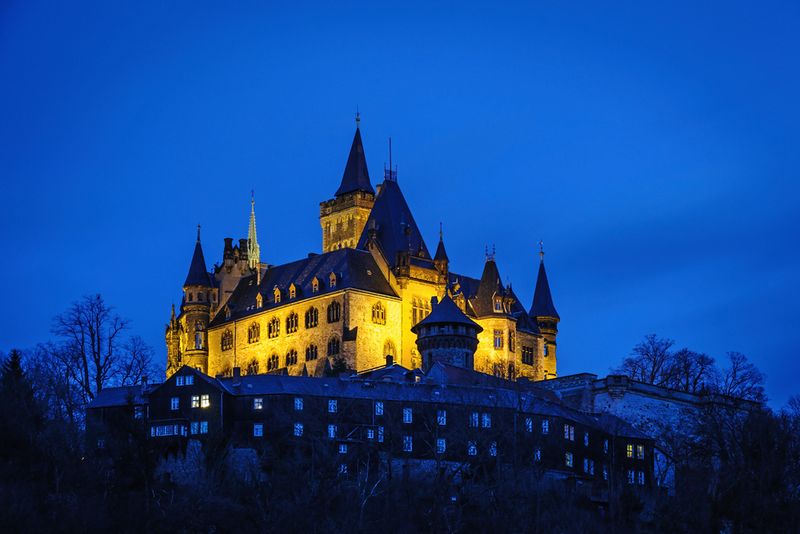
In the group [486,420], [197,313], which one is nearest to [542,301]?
[197,313]

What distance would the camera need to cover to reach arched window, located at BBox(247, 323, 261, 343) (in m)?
121

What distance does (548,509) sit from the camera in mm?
78812

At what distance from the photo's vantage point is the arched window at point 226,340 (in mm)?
123188

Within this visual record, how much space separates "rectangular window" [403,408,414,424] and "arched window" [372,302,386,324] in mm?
26574

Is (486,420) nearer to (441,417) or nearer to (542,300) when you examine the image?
(441,417)

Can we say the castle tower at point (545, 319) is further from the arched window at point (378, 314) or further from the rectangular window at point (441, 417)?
the rectangular window at point (441, 417)

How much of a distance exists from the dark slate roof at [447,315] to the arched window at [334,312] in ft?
29.5

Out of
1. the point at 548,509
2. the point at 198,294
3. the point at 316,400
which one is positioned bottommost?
the point at 548,509

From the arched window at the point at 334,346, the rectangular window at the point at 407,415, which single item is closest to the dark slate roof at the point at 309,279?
the arched window at the point at 334,346

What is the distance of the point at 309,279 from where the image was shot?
11994 centimetres

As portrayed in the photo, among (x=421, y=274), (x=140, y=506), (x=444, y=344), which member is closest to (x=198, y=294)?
(x=421, y=274)

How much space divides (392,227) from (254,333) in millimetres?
12182

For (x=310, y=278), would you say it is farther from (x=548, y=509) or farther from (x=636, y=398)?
(x=548, y=509)

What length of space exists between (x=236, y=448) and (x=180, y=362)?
4191 centimetres
